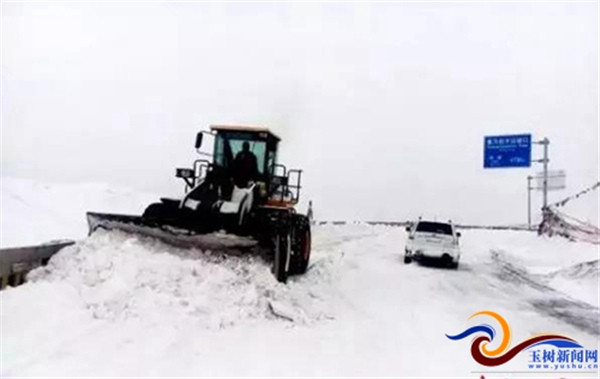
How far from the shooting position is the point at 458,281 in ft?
32.2

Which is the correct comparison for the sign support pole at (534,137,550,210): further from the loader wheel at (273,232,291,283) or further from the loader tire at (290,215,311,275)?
the loader wheel at (273,232,291,283)

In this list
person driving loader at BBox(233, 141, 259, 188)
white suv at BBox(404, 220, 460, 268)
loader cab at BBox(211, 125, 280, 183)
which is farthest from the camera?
white suv at BBox(404, 220, 460, 268)

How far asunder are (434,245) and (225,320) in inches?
287

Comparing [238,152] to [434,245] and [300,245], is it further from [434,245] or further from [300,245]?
[434,245]

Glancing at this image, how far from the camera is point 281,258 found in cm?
691

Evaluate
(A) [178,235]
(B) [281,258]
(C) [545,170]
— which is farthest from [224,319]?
(C) [545,170]

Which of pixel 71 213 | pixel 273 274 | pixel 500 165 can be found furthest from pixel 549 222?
pixel 273 274

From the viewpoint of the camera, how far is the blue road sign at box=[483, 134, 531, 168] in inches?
716

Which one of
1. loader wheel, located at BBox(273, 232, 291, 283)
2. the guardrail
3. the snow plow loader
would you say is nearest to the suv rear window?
the snow plow loader

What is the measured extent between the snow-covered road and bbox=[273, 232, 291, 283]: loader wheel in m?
0.17

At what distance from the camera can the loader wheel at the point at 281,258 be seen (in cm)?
674

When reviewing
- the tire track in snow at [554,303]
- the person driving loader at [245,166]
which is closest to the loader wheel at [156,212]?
the person driving loader at [245,166]

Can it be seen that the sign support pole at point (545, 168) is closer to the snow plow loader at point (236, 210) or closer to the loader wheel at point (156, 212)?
the snow plow loader at point (236, 210)

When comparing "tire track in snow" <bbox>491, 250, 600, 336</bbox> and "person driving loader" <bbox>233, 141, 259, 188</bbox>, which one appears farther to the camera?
"person driving loader" <bbox>233, 141, 259, 188</bbox>
